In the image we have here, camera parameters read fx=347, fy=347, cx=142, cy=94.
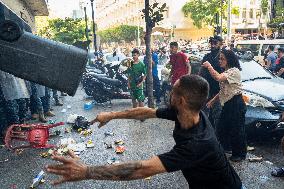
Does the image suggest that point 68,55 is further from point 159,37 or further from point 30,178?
point 159,37

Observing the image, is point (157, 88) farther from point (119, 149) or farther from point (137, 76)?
point (119, 149)

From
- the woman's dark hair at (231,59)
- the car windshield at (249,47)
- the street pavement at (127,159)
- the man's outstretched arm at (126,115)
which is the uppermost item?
the woman's dark hair at (231,59)

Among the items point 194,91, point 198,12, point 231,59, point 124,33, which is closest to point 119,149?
point 231,59

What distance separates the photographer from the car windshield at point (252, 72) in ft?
25.1

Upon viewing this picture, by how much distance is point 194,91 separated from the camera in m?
2.34

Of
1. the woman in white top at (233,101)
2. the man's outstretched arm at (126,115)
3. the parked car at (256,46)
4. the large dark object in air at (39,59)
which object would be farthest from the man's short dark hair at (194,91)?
the parked car at (256,46)

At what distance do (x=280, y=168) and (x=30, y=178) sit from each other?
12.4 ft

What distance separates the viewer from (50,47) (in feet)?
14.1

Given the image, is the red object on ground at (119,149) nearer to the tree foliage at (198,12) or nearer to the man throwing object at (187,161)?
the man throwing object at (187,161)

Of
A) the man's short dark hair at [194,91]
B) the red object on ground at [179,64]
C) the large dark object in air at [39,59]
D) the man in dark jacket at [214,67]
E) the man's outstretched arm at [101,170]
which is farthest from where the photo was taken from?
the red object on ground at [179,64]

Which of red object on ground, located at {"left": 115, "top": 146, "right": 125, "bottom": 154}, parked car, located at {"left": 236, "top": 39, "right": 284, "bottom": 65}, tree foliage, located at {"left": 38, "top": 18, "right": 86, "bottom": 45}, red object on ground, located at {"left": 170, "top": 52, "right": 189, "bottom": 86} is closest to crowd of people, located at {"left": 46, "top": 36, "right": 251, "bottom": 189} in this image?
red object on ground, located at {"left": 115, "top": 146, "right": 125, "bottom": 154}

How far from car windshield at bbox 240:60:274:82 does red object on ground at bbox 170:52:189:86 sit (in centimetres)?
138

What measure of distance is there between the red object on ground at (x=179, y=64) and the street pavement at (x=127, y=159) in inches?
49.5

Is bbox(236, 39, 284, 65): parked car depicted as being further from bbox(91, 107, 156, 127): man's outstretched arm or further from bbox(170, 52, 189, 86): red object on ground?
bbox(91, 107, 156, 127): man's outstretched arm
